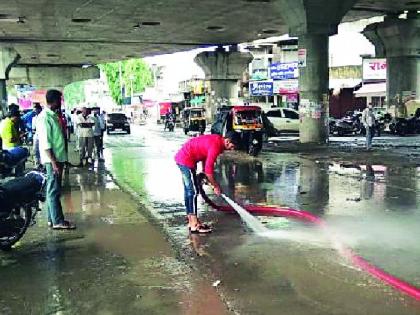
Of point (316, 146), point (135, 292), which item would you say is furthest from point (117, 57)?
point (135, 292)

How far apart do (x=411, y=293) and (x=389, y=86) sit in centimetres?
3239

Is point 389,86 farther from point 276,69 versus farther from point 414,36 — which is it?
point 276,69

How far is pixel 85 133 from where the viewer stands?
1933 cm

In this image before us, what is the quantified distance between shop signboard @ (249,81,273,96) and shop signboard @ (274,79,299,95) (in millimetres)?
1196

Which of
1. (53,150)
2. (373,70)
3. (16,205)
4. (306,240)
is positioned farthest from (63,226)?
(373,70)

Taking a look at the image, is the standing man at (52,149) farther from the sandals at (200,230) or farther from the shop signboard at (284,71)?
the shop signboard at (284,71)

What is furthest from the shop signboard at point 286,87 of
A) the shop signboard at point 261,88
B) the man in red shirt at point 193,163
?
the man in red shirt at point 193,163

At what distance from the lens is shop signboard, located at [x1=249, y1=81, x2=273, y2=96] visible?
191 ft

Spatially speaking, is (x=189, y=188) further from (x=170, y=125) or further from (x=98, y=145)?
(x=170, y=125)

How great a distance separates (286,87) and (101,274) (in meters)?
50.3

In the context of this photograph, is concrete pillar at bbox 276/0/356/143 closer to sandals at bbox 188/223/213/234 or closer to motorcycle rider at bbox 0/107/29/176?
motorcycle rider at bbox 0/107/29/176

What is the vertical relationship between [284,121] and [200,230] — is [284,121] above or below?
above

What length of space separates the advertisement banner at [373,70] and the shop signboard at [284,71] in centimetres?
755

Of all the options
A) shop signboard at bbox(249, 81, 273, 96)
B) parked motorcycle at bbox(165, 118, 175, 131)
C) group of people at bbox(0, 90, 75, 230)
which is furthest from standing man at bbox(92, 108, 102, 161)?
shop signboard at bbox(249, 81, 273, 96)
